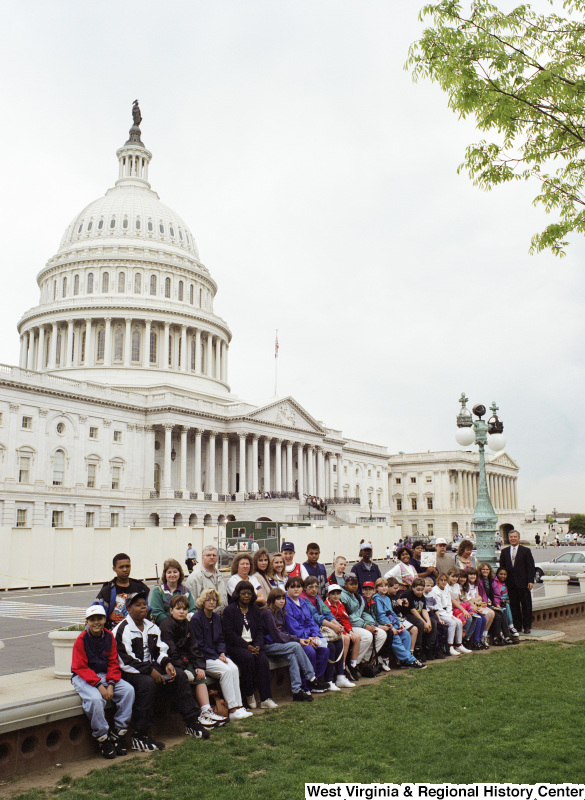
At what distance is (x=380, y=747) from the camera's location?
321 inches

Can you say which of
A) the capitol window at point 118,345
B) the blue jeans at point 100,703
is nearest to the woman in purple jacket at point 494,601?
the blue jeans at point 100,703

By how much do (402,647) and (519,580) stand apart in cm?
485

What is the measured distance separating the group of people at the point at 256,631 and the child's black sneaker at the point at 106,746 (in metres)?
0.01

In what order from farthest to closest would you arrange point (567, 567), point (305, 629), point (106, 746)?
point (567, 567) < point (305, 629) < point (106, 746)

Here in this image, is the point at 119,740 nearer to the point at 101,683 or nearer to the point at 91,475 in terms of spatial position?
the point at 101,683

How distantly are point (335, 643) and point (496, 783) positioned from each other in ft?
17.7

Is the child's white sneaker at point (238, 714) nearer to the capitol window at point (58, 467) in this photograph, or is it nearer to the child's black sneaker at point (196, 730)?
the child's black sneaker at point (196, 730)

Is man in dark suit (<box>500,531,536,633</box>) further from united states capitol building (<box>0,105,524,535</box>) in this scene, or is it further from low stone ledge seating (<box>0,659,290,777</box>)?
united states capitol building (<box>0,105,524,535</box>)

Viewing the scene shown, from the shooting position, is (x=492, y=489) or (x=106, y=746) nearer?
(x=106, y=746)

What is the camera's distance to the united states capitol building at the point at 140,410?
202 ft

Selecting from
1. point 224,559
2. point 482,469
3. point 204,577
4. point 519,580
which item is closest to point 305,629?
point 204,577

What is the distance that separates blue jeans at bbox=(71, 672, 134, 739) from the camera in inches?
333

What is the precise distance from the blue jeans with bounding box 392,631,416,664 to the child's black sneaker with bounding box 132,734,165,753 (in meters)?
5.84

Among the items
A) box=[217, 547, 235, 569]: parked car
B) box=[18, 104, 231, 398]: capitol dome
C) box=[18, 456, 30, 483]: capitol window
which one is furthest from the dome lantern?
box=[217, 547, 235, 569]: parked car
